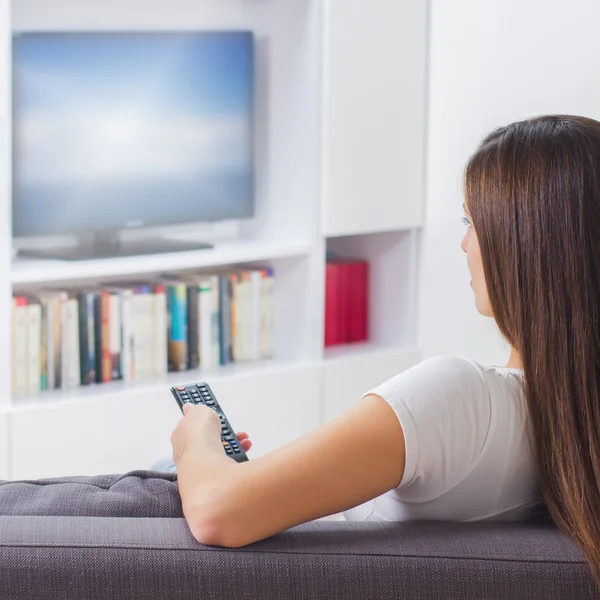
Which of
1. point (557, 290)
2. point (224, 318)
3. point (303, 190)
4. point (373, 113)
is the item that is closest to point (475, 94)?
point (373, 113)

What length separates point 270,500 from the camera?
3.95 feet

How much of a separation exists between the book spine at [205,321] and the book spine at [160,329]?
0.42 feet

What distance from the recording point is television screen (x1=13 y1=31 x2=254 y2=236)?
3.23 metres

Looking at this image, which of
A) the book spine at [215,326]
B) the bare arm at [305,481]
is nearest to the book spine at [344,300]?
the book spine at [215,326]

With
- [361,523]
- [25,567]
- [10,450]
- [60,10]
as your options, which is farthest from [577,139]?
[60,10]

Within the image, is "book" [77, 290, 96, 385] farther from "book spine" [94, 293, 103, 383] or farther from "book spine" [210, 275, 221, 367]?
"book spine" [210, 275, 221, 367]

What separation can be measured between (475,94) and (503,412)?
2.49 m

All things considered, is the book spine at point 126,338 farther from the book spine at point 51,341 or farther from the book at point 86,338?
the book spine at point 51,341

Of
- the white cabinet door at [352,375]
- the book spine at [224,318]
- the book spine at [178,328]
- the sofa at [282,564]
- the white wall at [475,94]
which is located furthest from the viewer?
the white cabinet door at [352,375]

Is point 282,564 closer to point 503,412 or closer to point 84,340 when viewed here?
point 503,412

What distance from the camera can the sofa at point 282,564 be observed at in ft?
3.72

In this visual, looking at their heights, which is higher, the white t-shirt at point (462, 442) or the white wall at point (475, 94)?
the white wall at point (475, 94)

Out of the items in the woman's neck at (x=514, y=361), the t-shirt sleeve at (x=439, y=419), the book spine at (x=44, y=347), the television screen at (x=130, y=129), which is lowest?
the book spine at (x=44, y=347)

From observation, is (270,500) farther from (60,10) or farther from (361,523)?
(60,10)
